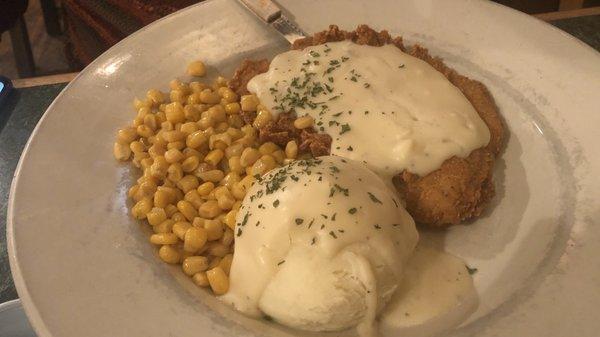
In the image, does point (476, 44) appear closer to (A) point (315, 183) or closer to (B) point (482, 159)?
(B) point (482, 159)

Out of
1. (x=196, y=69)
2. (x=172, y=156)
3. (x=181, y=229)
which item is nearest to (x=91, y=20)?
(x=196, y=69)

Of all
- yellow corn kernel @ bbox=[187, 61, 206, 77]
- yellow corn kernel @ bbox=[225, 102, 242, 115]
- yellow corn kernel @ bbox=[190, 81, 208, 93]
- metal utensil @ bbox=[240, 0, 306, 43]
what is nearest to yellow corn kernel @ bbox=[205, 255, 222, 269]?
yellow corn kernel @ bbox=[225, 102, 242, 115]

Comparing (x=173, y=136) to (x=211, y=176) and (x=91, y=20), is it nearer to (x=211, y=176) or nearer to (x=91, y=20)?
(x=211, y=176)

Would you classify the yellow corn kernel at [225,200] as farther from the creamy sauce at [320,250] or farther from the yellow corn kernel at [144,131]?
the yellow corn kernel at [144,131]

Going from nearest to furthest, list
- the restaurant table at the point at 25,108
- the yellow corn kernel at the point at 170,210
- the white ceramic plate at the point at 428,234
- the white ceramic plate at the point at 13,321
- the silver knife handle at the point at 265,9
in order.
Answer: the white ceramic plate at the point at 428,234
the white ceramic plate at the point at 13,321
the yellow corn kernel at the point at 170,210
the restaurant table at the point at 25,108
the silver knife handle at the point at 265,9

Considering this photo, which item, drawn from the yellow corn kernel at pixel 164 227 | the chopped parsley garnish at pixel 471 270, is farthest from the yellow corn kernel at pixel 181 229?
the chopped parsley garnish at pixel 471 270
